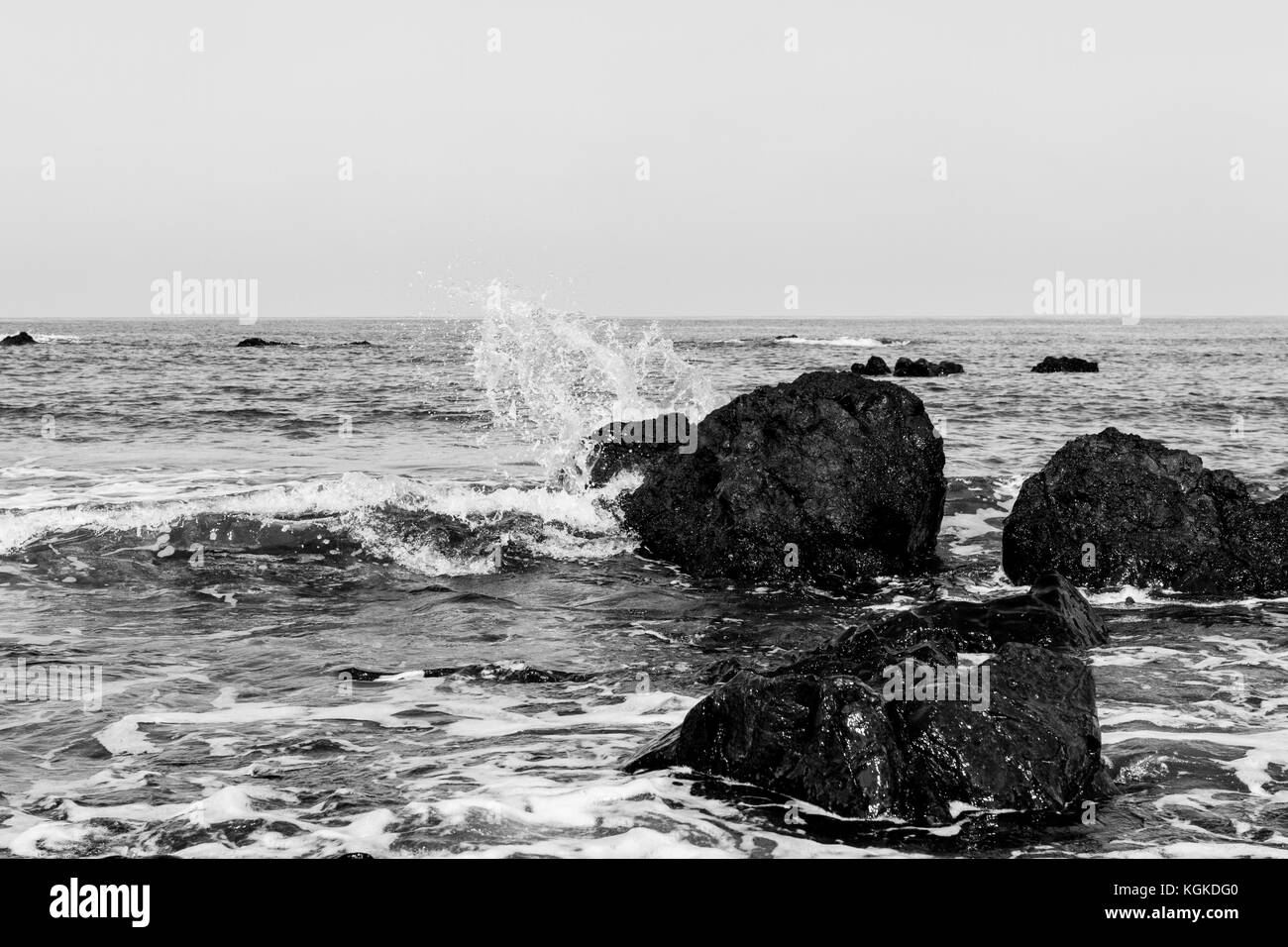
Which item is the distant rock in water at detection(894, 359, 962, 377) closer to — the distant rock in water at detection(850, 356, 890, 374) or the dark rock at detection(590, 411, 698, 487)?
the distant rock in water at detection(850, 356, 890, 374)

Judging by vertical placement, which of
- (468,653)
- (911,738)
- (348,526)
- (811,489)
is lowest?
(468,653)

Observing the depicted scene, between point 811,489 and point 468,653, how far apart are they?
13.4 ft

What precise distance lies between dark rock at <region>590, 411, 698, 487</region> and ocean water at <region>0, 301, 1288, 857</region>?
0.27 metres

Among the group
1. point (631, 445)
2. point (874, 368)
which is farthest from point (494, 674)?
point (874, 368)

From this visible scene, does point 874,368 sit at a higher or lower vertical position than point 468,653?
higher

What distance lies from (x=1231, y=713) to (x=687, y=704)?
10.4 ft

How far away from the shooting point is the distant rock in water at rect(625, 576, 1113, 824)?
5.02 metres

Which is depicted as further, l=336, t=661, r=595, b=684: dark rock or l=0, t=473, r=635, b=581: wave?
l=0, t=473, r=635, b=581: wave

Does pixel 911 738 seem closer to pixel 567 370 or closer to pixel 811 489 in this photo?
pixel 811 489

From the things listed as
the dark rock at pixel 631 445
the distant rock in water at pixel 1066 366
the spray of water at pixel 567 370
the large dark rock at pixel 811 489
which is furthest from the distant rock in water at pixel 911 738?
the distant rock in water at pixel 1066 366

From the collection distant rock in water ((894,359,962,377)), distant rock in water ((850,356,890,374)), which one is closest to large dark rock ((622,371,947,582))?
distant rock in water ((850,356,890,374))

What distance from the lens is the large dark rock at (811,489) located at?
1066cm

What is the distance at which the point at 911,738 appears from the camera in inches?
204
